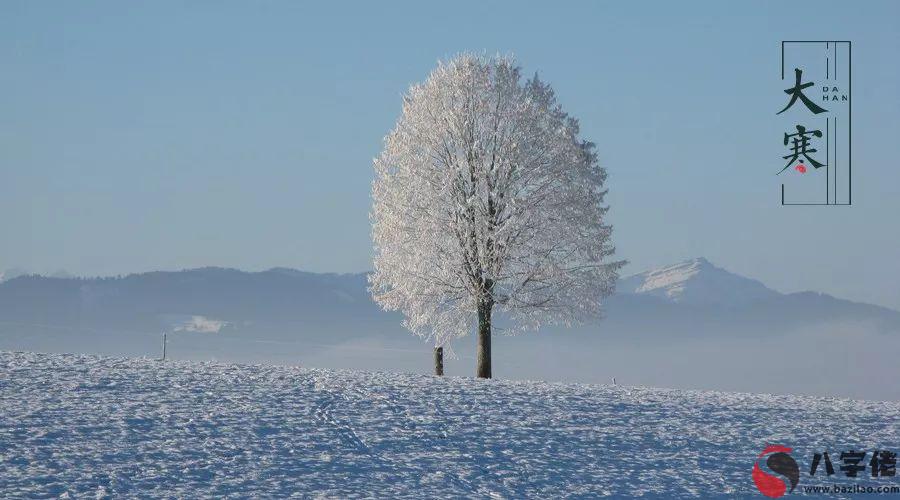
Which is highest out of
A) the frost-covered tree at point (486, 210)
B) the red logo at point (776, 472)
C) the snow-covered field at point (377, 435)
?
the frost-covered tree at point (486, 210)

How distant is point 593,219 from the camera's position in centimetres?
3475

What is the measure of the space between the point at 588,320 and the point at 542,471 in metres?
15.7

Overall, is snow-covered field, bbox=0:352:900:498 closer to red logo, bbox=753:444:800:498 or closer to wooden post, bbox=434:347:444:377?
red logo, bbox=753:444:800:498

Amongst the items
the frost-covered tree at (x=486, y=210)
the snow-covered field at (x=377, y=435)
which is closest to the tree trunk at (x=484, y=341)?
the frost-covered tree at (x=486, y=210)

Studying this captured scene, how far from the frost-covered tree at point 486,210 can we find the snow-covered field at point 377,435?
4244 millimetres

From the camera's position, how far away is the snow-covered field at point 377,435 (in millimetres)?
18578

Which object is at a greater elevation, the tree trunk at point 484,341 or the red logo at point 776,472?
the tree trunk at point 484,341

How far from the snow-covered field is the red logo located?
24 centimetres

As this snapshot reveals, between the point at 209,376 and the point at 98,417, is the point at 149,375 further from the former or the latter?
the point at 98,417

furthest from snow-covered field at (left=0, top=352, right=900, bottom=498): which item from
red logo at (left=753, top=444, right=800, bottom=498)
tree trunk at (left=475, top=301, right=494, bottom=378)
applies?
tree trunk at (left=475, top=301, right=494, bottom=378)

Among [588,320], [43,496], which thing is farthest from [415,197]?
[43,496]

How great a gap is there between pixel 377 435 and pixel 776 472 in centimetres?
936

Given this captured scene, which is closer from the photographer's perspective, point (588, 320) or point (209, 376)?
point (209, 376)

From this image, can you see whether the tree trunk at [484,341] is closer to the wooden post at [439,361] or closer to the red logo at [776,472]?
the wooden post at [439,361]
